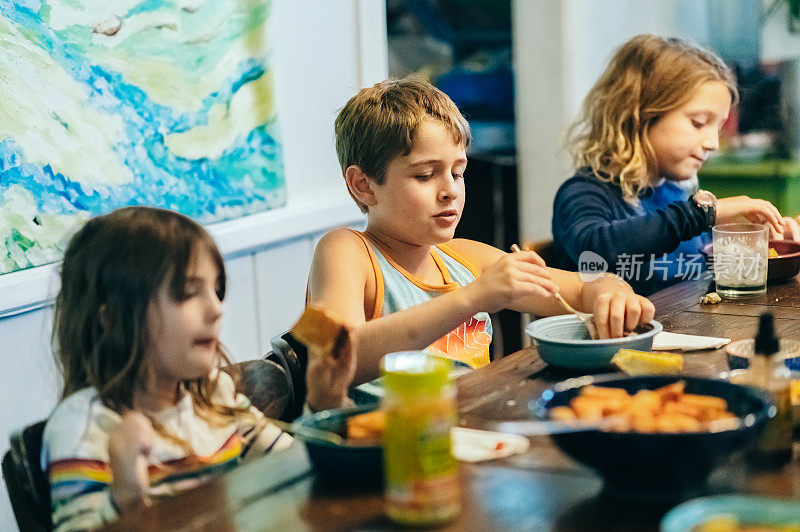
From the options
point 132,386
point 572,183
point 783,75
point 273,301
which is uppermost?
point 783,75

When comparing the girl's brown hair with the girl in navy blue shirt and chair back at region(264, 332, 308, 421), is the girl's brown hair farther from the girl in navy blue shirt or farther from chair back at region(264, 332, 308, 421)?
the girl in navy blue shirt

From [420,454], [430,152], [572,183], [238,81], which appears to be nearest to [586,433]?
[420,454]

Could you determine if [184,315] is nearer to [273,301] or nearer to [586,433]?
[586,433]

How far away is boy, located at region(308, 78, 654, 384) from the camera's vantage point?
165 cm

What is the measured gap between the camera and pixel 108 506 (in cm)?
111

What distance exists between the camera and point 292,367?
155 centimetres

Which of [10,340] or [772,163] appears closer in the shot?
[10,340]

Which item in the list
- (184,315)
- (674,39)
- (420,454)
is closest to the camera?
(420,454)

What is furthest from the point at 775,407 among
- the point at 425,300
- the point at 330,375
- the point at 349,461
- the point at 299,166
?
the point at 299,166

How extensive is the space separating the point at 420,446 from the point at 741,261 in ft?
4.29

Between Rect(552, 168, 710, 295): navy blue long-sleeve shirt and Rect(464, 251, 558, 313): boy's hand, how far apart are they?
2.47 ft

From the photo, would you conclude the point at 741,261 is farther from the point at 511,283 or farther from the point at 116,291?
the point at 116,291

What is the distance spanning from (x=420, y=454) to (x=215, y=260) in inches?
24.1

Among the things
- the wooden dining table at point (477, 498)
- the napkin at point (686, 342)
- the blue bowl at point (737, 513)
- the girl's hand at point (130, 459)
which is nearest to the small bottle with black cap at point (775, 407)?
the wooden dining table at point (477, 498)
